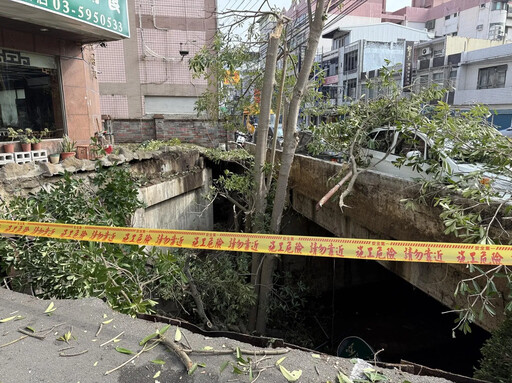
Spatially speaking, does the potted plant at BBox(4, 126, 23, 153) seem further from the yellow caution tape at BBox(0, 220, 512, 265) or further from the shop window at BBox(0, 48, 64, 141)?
the yellow caution tape at BBox(0, 220, 512, 265)

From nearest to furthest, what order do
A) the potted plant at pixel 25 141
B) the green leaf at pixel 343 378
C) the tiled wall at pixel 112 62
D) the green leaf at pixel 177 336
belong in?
the green leaf at pixel 343 378 → the green leaf at pixel 177 336 → the potted plant at pixel 25 141 → the tiled wall at pixel 112 62

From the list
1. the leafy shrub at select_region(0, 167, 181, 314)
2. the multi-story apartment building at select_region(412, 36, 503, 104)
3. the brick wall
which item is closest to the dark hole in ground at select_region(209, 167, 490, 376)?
the brick wall

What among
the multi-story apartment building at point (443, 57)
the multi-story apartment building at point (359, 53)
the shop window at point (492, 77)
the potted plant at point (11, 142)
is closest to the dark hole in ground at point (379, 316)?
the potted plant at point (11, 142)

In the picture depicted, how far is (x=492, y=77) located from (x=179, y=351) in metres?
28.4

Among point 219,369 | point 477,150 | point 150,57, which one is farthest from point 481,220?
point 150,57

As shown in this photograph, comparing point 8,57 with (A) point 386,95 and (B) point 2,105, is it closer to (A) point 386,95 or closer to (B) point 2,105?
(B) point 2,105

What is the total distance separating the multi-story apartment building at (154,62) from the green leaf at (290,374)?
49.2 ft

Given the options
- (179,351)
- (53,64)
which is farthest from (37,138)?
(179,351)

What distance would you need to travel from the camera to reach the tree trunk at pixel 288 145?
186 inches

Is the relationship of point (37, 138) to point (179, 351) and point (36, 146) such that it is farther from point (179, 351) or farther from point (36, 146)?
point (179, 351)

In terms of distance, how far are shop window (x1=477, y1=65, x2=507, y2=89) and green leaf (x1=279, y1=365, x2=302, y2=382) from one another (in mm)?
27339

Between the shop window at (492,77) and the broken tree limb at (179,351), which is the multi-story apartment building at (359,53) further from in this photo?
the broken tree limb at (179,351)

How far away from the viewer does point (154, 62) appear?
16516 mm

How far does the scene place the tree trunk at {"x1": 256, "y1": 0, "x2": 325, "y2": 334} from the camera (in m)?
4.72
